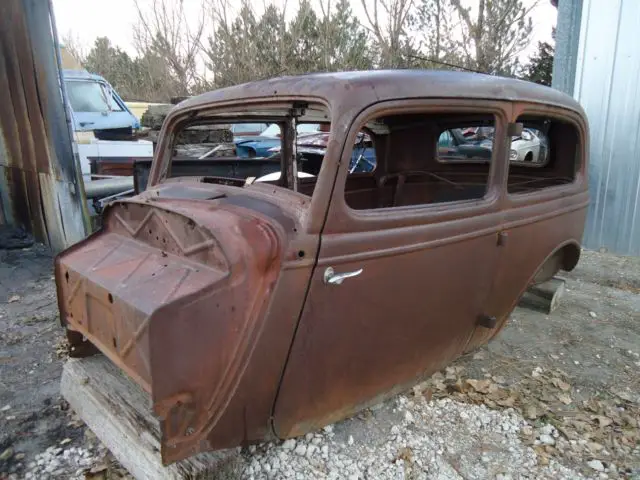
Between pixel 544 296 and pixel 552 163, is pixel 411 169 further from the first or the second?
pixel 544 296

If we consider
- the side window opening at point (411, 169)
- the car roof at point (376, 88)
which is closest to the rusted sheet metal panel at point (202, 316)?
the car roof at point (376, 88)

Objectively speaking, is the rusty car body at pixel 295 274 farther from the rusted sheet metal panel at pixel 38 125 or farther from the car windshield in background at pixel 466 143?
the car windshield in background at pixel 466 143

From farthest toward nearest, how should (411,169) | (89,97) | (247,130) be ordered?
(247,130) < (89,97) < (411,169)

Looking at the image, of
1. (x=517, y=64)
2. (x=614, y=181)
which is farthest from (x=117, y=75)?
(x=614, y=181)

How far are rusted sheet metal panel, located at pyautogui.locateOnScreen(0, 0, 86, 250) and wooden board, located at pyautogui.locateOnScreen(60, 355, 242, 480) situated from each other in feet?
11.8

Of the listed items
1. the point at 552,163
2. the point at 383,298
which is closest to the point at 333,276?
the point at 383,298

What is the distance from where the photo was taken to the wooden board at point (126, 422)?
2010mm

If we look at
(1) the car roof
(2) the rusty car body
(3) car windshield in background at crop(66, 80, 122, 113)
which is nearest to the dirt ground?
(2) the rusty car body

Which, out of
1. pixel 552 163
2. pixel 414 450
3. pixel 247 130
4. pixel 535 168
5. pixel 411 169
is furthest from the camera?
pixel 247 130

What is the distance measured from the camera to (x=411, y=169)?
392 centimetres

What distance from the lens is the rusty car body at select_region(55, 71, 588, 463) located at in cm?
173

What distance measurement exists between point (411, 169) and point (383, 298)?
200 centimetres

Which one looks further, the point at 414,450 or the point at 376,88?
the point at 414,450

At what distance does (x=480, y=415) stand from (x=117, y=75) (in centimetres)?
2712
